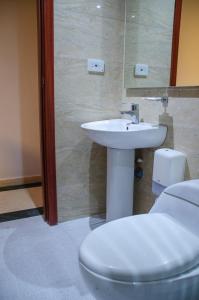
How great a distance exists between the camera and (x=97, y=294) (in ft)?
2.97

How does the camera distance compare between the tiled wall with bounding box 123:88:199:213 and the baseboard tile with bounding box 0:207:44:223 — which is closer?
the tiled wall with bounding box 123:88:199:213

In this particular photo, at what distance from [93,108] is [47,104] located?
0.36m

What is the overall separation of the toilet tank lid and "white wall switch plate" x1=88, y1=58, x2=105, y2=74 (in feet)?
3.62

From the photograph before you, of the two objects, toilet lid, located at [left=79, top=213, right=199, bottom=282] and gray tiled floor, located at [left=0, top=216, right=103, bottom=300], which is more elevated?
toilet lid, located at [left=79, top=213, right=199, bottom=282]

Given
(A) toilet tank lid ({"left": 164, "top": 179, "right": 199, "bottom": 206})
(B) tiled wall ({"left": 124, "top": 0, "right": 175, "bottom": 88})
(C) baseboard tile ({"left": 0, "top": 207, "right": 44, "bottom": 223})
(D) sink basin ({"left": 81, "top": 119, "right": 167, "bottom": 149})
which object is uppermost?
(B) tiled wall ({"left": 124, "top": 0, "right": 175, "bottom": 88})

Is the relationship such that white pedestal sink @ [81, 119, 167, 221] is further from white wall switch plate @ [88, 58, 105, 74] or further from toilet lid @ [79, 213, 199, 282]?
toilet lid @ [79, 213, 199, 282]

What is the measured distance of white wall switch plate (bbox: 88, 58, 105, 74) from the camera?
73.7 inches

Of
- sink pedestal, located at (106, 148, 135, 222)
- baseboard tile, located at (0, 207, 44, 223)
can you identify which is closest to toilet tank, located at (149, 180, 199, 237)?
sink pedestal, located at (106, 148, 135, 222)

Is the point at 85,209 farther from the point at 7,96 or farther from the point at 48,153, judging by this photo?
the point at 7,96

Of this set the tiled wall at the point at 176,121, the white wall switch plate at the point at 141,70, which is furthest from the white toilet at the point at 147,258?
the white wall switch plate at the point at 141,70

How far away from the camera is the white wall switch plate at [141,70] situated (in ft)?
6.10

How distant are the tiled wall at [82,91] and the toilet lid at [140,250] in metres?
0.93

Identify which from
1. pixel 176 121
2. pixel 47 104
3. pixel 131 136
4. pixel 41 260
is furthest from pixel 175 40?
pixel 41 260

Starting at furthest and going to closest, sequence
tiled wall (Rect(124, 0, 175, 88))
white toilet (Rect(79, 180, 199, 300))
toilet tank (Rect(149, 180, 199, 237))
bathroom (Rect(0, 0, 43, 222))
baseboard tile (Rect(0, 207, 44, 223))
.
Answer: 1. bathroom (Rect(0, 0, 43, 222))
2. baseboard tile (Rect(0, 207, 44, 223))
3. tiled wall (Rect(124, 0, 175, 88))
4. toilet tank (Rect(149, 180, 199, 237))
5. white toilet (Rect(79, 180, 199, 300))
